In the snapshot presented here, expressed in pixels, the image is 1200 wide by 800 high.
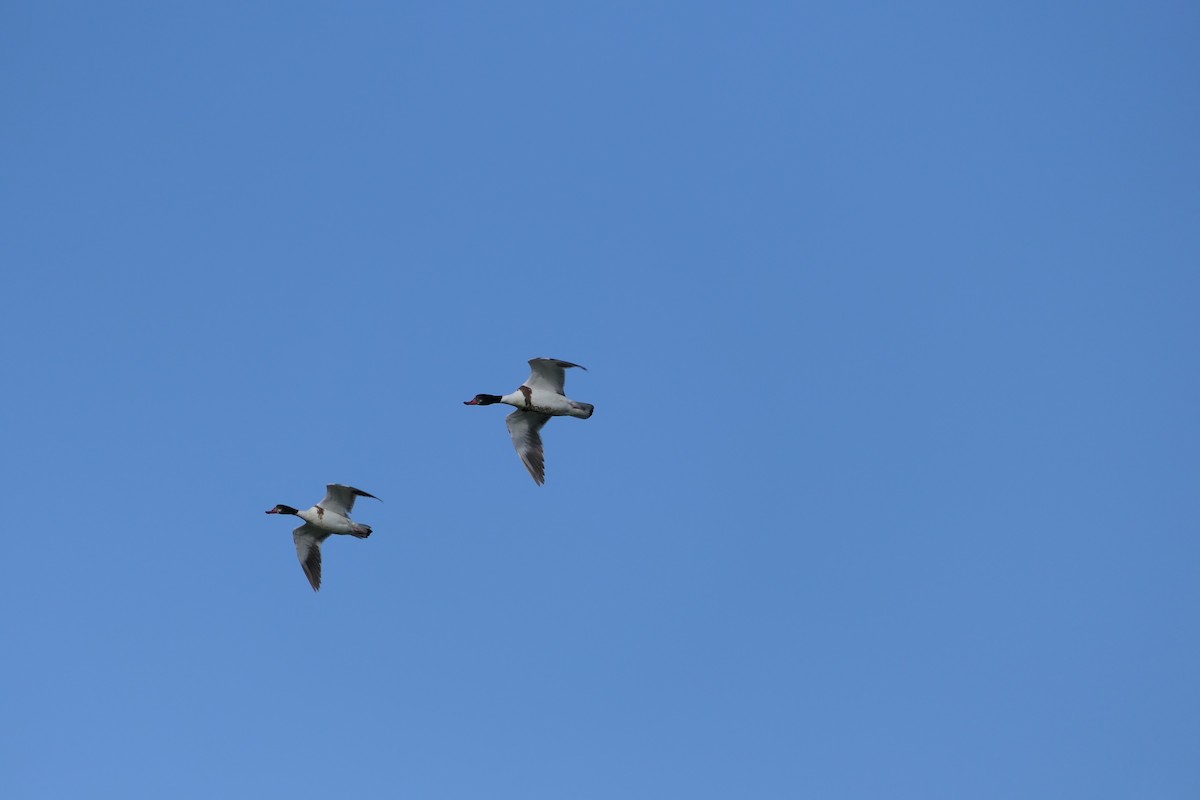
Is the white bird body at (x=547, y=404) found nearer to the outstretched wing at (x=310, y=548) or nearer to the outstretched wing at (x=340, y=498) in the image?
the outstretched wing at (x=340, y=498)

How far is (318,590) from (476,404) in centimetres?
640

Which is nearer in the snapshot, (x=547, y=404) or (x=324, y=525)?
(x=547, y=404)

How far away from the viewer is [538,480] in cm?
3834

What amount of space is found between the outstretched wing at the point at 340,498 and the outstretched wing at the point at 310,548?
36.5 inches

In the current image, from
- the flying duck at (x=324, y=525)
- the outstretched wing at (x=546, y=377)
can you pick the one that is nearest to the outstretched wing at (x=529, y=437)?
the outstretched wing at (x=546, y=377)

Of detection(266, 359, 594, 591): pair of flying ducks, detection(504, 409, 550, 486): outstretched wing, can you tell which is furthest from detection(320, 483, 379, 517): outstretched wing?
detection(504, 409, 550, 486): outstretched wing

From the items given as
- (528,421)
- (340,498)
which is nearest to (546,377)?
(528,421)

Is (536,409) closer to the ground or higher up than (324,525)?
higher up

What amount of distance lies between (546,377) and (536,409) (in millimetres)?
808

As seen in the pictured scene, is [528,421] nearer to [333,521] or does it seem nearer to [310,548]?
[333,521]

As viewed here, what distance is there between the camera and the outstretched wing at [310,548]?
4081cm

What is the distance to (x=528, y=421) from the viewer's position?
39.0 metres

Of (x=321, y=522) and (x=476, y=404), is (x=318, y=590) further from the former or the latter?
(x=476, y=404)

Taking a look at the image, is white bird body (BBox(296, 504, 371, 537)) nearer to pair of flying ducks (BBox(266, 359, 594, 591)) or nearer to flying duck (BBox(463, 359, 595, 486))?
pair of flying ducks (BBox(266, 359, 594, 591))
